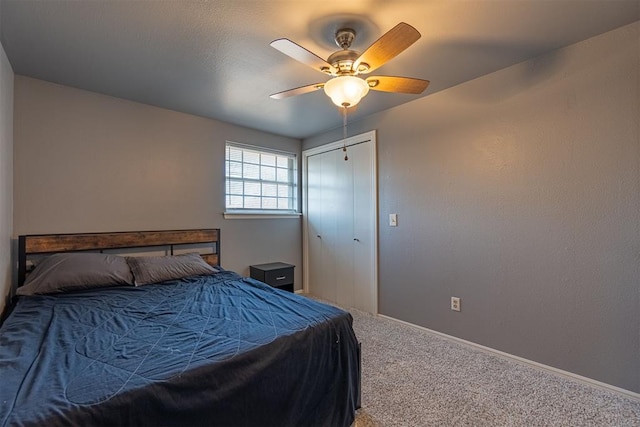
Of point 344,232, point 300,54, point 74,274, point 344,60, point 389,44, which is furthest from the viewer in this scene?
point 344,232

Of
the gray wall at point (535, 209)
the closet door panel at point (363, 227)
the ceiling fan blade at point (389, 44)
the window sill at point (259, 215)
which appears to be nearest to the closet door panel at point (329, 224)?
the closet door panel at point (363, 227)

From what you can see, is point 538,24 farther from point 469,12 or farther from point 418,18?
point 418,18

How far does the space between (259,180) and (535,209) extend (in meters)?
3.09

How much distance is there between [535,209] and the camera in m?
2.27

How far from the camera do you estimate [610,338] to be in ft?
6.45

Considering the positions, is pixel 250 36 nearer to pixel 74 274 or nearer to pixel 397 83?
pixel 397 83

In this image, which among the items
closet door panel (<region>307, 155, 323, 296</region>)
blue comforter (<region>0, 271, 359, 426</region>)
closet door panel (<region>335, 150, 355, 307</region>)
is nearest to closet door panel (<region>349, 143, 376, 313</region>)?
closet door panel (<region>335, 150, 355, 307</region>)

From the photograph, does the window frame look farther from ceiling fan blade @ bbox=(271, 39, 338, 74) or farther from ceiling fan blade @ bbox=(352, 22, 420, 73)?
ceiling fan blade @ bbox=(352, 22, 420, 73)

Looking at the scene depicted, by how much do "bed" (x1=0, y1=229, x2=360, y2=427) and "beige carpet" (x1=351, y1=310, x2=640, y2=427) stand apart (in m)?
0.34

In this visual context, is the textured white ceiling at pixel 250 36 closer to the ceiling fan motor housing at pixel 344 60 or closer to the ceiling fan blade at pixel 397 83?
the ceiling fan motor housing at pixel 344 60

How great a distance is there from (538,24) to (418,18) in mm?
779

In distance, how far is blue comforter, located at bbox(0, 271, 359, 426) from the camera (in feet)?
3.24

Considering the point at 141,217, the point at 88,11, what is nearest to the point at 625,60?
the point at 88,11

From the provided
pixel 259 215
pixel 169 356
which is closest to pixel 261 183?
pixel 259 215
